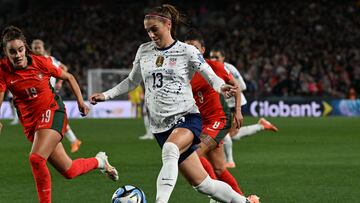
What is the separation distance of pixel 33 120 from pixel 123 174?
449 centimetres

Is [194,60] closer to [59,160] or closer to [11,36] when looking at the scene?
[11,36]

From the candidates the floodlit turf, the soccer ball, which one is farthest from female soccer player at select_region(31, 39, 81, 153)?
the soccer ball

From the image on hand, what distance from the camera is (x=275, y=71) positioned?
37.8m

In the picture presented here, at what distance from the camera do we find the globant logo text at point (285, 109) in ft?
115

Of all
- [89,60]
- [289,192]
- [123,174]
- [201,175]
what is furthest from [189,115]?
[89,60]

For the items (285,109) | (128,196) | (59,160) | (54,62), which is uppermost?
(128,196)

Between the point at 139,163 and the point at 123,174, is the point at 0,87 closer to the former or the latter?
the point at 123,174

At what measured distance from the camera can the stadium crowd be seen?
3691 centimetres

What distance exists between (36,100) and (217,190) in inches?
86.5

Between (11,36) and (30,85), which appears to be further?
(30,85)

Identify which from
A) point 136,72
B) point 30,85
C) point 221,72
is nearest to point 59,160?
point 30,85

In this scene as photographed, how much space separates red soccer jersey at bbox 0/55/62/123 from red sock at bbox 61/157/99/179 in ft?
2.52

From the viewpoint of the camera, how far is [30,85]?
28.2 feet

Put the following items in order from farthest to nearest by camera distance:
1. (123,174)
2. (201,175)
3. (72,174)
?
(123,174) < (72,174) < (201,175)
